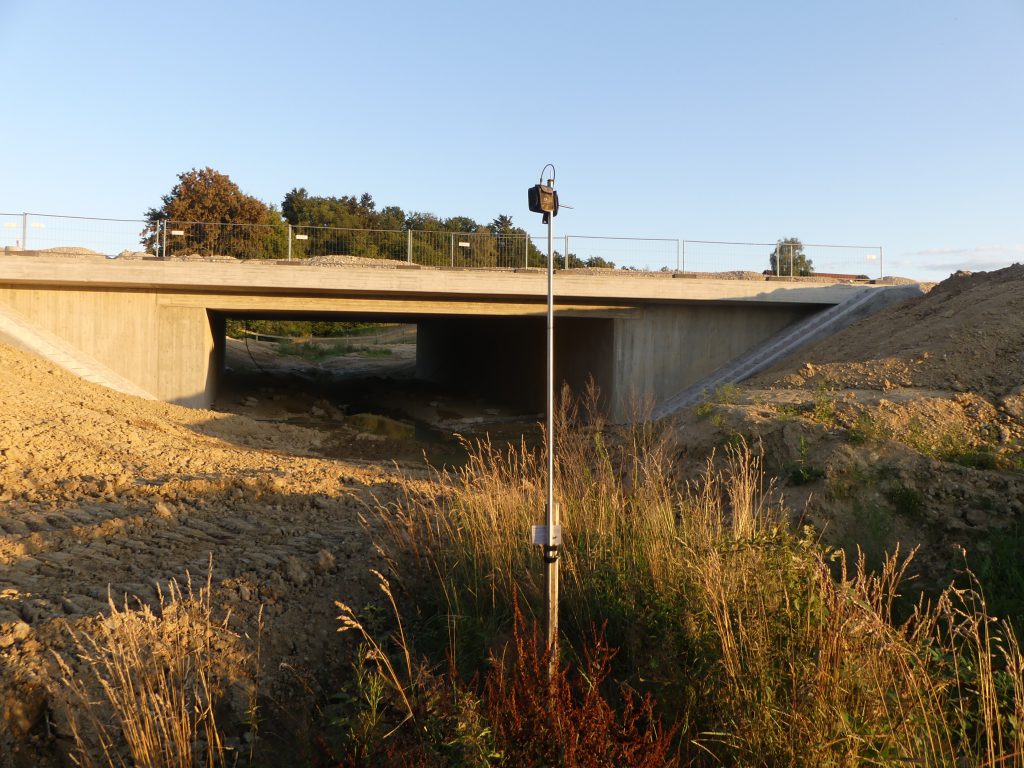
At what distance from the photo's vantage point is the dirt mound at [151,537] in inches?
188

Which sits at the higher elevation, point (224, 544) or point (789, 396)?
point (789, 396)

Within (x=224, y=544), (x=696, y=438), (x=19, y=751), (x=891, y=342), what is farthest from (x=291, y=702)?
(x=891, y=342)

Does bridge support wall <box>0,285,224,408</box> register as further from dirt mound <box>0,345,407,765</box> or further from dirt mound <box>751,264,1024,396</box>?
dirt mound <box>751,264,1024,396</box>

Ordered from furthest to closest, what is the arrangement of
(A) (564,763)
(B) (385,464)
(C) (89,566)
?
(B) (385,464) < (C) (89,566) < (A) (564,763)

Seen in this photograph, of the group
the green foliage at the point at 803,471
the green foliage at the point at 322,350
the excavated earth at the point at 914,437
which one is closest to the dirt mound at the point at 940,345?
the excavated earth at the point at 914,437

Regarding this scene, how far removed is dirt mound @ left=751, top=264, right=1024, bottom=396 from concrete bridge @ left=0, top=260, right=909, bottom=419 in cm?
260

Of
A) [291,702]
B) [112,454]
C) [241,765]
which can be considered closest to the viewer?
[241,765]

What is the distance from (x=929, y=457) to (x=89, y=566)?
8.46 meters

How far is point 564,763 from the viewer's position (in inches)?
133

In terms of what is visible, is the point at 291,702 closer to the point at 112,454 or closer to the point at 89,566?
the point at 89,566

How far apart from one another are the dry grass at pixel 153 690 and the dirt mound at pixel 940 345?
38.7ft

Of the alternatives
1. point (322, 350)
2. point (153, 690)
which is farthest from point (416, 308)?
point (322, 350)

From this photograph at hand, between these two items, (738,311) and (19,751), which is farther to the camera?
(738,311)

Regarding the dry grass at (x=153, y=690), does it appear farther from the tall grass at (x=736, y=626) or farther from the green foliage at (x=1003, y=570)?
the green foliage at (x=1003, y=570)
